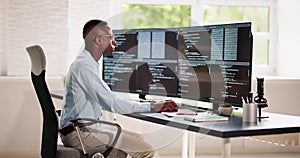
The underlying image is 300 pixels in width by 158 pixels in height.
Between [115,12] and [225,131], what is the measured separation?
127 inches

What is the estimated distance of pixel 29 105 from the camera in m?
5.04

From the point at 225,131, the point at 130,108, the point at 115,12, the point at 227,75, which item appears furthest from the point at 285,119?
the point at 115,12

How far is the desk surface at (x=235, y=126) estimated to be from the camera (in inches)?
105

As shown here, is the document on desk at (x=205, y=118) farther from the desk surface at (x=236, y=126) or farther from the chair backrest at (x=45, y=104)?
the chair backrest at (x=45, y=104)

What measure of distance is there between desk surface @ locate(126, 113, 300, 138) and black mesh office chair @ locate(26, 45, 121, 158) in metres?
0.33

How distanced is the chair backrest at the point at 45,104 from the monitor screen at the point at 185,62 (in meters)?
0.92

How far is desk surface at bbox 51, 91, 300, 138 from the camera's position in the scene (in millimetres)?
2664

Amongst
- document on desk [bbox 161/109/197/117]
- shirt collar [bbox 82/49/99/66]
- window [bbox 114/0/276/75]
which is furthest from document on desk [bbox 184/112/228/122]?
window [bbox 114/0/276/75]

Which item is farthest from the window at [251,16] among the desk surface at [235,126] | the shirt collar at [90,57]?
the desk surface at [235,126]

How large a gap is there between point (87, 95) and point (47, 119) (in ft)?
0.96

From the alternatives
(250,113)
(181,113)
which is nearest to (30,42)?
(181,113)

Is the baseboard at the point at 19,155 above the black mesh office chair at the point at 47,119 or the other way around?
the other way around

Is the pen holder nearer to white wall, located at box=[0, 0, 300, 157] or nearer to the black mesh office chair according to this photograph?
the black mesh office chair

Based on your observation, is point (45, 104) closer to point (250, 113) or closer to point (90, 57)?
point (90, 57)
